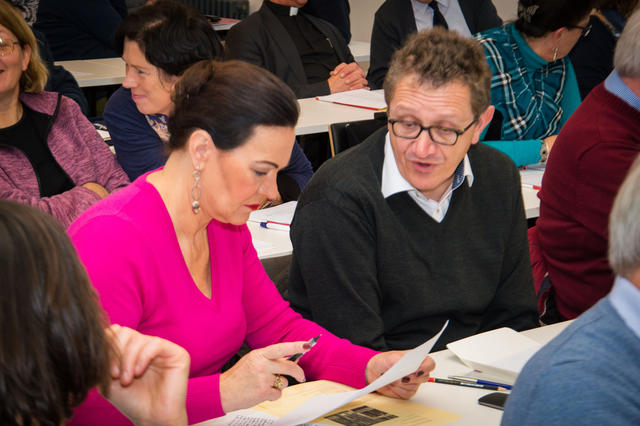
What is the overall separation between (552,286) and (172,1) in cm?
177

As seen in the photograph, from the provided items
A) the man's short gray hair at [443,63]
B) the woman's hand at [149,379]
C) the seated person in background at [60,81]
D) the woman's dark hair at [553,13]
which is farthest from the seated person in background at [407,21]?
the woman's hand at [149,379]

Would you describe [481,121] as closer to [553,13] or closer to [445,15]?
[553,13]

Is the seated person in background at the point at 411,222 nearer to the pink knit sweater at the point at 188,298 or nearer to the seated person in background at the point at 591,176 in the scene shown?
the pink knit sweater at the point at 188,298

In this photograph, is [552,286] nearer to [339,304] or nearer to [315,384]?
[339,304]

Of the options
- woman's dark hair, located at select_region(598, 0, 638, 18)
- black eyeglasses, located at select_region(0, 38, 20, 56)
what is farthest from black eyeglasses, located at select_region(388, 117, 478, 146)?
woman's dark hair, located at select_region(598, 0, 638, 18)

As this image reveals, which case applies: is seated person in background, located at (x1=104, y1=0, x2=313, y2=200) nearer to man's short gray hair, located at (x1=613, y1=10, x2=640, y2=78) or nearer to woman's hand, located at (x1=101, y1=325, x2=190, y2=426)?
man's short gray hair, located at (x1=613, y1=10, x2=640, y2=78)

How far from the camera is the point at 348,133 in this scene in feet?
9.05

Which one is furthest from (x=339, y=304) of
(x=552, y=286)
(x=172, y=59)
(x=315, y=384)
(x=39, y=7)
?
(x=39, y=7)

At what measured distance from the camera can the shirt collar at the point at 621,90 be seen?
2162mm

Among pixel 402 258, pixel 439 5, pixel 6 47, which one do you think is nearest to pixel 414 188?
pixel 402 258

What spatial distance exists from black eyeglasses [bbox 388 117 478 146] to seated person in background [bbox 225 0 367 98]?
8.06 ft

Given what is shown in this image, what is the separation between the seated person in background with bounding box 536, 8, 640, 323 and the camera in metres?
2.16

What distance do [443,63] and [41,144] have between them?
160 centimetres

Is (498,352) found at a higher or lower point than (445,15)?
lower
